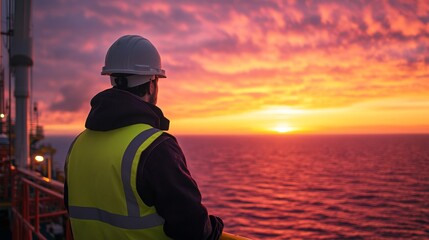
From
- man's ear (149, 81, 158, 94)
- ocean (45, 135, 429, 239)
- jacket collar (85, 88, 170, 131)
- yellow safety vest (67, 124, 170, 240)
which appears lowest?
ocean (45, 135, 429, 239)

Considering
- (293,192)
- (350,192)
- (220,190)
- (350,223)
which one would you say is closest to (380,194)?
(350,192)

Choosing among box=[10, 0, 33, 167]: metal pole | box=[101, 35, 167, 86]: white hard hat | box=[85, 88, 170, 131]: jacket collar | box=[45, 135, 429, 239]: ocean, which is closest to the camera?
box=[85, 88, 170, 131]: jacket collar

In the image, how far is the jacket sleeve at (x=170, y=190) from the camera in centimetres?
145

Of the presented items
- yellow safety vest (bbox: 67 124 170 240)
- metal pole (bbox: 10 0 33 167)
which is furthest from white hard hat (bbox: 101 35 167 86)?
metal pole (bbox: 10 0 33 167)

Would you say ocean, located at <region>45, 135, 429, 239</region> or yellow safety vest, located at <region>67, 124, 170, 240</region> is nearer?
yellow safety vest, located at <region>67, 124, 170, 240</region>

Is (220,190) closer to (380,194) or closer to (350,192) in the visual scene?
(350,192)

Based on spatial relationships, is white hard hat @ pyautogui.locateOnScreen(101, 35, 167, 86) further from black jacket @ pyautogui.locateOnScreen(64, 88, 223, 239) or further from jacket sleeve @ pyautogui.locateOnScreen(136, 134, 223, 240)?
jacket sleeve @ pyautogui.locateOnScreen(136, 134, 223, 240)

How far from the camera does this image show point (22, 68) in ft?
32.4

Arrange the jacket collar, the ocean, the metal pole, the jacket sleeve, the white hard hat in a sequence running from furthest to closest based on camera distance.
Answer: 1. the ocean
2. the metal pole
3. the white hard hat
4. the jacket collar
5. the jacket sleeve

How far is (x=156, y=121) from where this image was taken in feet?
5.50

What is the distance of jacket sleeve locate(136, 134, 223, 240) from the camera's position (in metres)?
1.45

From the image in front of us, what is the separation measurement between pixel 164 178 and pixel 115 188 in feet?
0.81

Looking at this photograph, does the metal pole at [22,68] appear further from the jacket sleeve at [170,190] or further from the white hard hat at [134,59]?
the jacket sleeve at [170,190]

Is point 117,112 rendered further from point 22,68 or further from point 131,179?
point 22,68
